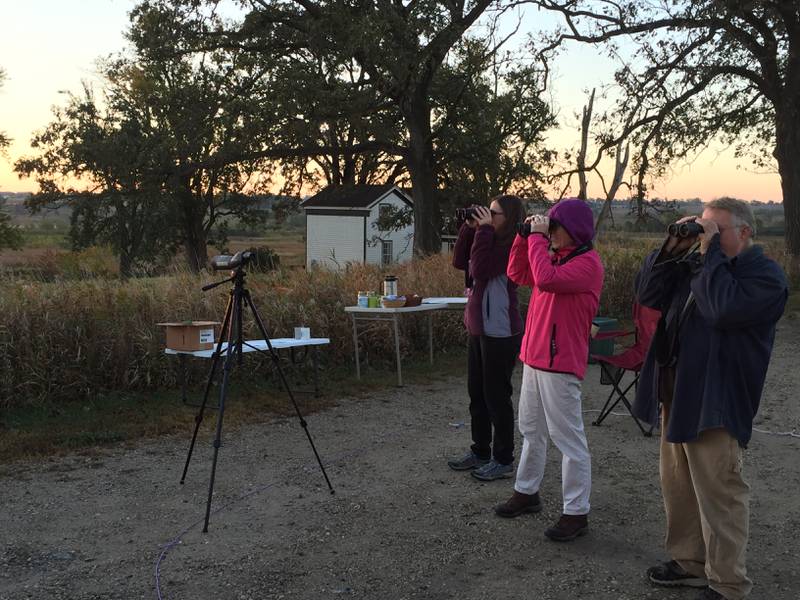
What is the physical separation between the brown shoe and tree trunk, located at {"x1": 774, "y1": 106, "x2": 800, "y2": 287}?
1636 cm

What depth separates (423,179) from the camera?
2400 cm

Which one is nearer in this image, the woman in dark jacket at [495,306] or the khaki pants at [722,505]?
the khaki pants at [722,505]

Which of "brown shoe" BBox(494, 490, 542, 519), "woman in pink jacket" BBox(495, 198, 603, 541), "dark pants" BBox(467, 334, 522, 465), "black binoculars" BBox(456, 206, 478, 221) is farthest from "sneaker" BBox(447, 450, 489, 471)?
"black binoculars" BBox(456, 206, 478, 221)

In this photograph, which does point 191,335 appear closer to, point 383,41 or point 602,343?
point 602,343

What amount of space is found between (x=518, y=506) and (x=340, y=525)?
99cm

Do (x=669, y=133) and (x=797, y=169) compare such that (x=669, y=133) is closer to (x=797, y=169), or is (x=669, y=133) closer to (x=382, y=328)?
(x=797, y=169)

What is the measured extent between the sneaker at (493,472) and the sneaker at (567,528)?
3.38 ft

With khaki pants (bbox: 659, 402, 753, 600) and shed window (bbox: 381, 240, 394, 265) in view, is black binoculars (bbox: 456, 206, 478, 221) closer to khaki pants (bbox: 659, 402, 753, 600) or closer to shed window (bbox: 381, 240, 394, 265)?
khaki pants (bbox: 659, 402, 753, 600)

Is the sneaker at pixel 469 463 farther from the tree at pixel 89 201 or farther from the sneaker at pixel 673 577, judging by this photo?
the tree at pixel 89 201

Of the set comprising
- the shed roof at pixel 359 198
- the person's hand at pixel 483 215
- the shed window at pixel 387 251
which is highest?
the shed roof at pixel 359 198

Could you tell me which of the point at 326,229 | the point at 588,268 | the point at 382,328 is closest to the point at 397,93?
the point at 382,328

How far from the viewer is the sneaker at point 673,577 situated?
148 inches

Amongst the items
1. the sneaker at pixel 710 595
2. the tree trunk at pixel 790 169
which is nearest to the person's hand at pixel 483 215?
the sneaker at pixel 710 595

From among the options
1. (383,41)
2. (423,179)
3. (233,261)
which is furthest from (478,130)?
(233,261)
